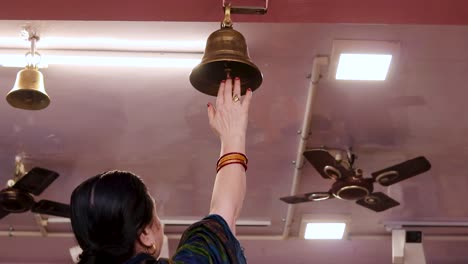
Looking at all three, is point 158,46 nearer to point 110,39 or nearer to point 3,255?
point 110,39

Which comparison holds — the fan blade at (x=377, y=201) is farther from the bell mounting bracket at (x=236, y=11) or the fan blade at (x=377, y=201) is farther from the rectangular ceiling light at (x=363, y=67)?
the bell mounting bracket at (x=236, y=11)

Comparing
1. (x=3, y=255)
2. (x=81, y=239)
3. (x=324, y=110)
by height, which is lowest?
(x=81, y=239)

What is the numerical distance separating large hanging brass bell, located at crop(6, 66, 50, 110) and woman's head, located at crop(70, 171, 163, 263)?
3.43 metres

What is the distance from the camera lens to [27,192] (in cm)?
664

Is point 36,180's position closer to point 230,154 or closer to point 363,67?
point 363,67

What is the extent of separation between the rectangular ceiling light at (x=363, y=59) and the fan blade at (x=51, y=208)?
9.37 ft

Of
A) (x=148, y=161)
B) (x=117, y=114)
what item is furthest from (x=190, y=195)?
(x=117, y=114)

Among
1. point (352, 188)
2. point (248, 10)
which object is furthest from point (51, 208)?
point (248, 10)

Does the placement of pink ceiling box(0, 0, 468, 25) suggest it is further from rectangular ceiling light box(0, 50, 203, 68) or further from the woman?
the woman

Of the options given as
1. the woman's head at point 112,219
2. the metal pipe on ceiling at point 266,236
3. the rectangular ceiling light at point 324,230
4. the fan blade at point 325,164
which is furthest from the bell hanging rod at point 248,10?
the metal pipe on ceiling at point 266,236

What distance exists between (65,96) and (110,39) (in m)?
0.84

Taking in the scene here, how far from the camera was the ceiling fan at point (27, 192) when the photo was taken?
6.44 m

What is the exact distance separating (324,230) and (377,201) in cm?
127

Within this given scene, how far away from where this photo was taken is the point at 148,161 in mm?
6594
